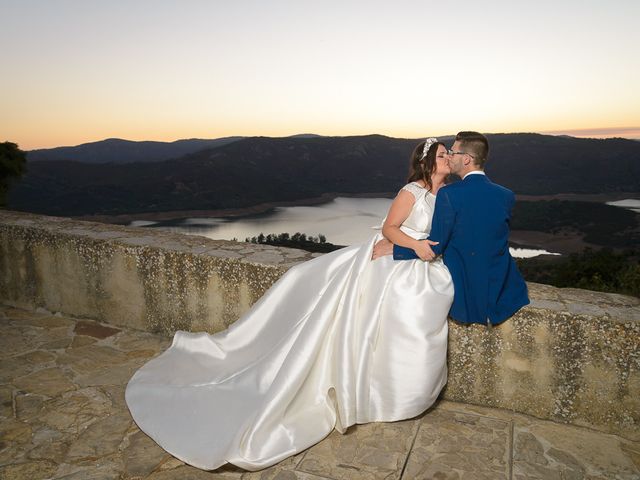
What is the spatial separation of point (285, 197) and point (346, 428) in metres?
63.2

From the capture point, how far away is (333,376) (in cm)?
259

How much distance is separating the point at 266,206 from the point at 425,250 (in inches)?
2443

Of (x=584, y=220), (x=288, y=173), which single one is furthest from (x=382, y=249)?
(x=288, y=173)

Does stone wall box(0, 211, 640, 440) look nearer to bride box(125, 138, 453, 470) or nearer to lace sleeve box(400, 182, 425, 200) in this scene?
bride box(125, 138, 453, 470)

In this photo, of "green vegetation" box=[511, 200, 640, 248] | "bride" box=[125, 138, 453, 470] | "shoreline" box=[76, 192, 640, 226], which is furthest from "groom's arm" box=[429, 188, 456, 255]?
"shoreline" box=[76, 192, 640, 226]

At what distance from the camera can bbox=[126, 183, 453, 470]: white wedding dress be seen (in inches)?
93.0

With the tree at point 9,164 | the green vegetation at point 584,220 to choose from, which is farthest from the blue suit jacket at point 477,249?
the green vegetation at point 584,220

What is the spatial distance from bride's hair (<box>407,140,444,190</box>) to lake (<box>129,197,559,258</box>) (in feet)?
157

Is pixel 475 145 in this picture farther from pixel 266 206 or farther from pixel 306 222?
pixel 306 222

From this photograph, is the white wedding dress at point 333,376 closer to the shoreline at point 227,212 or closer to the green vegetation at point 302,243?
the green vegetation at point 302,243

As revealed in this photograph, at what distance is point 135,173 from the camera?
6431cm

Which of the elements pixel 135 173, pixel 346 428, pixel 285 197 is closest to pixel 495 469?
pixel 346 428

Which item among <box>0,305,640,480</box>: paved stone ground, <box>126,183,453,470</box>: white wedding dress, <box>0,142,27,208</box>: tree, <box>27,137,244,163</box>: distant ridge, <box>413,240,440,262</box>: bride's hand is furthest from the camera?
<box>27,137,244,163</box>: distant ridge

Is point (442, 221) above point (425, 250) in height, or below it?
above
